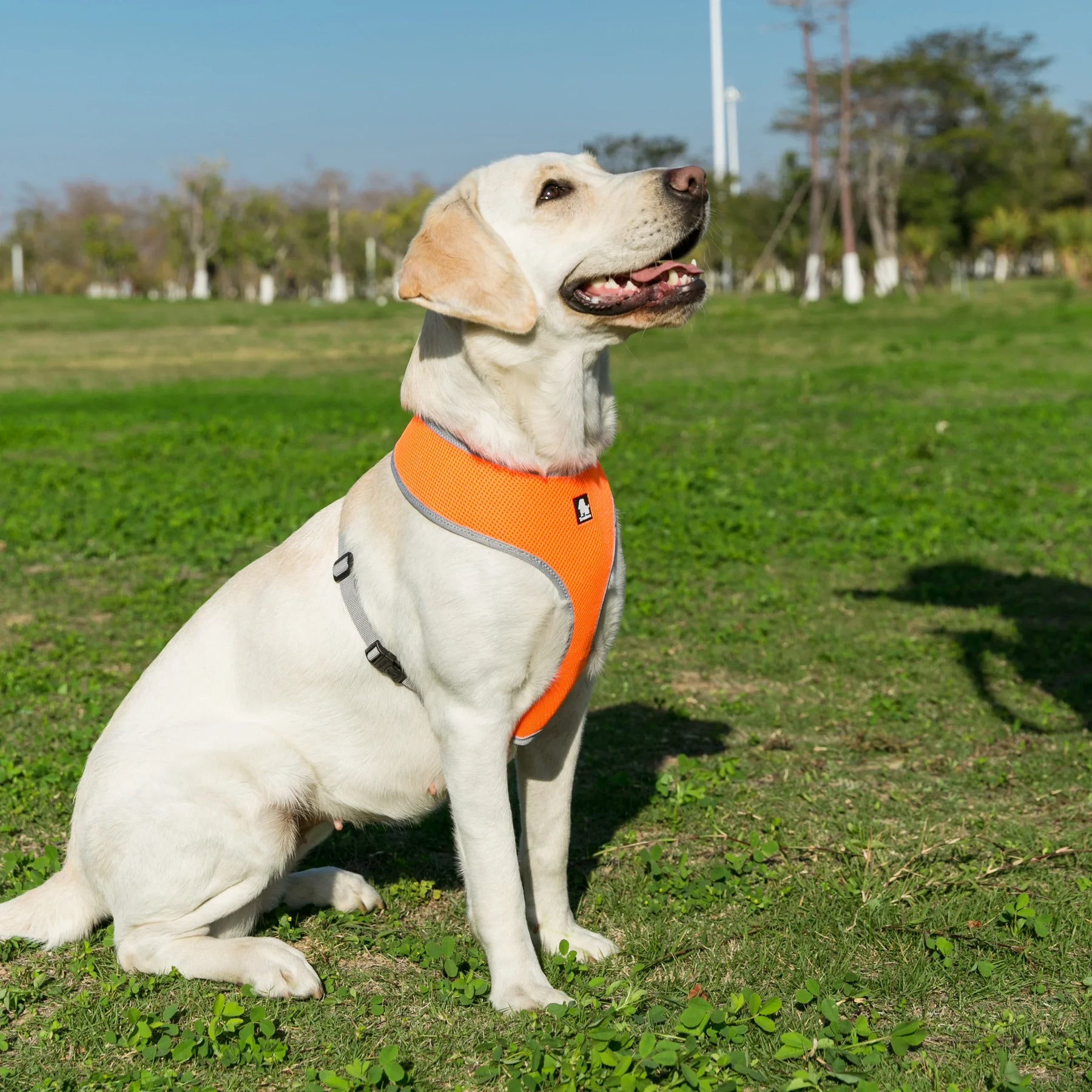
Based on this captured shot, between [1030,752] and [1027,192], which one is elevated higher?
[1027,192]

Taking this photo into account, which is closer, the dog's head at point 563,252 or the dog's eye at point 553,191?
the dog's head at point 563,252

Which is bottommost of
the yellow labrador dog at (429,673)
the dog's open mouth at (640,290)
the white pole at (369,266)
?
the yellow labrador dog at (429,673)

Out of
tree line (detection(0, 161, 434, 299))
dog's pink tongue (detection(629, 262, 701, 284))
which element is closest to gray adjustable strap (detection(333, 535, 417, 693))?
dog's pink tongue (detection(629, 262, 701, 284))

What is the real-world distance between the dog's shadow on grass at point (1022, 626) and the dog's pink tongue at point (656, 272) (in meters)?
3.15

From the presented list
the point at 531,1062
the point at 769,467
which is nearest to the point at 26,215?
the point at 769,467

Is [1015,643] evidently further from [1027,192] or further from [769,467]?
[1027,192]

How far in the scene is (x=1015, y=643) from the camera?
21.7ft

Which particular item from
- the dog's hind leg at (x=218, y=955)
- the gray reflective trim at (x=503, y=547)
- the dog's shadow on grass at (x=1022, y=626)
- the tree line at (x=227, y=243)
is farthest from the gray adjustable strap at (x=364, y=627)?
the tree line at (x=227, y=243)

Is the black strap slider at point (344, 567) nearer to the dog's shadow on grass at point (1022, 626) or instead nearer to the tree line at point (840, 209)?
the dog's shadow on grass at point (1022, 626)

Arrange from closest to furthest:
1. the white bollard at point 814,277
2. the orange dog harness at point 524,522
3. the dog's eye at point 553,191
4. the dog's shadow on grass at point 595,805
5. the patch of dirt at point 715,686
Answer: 1. the orange dog harness at point 524,522
2. the dog's eye at point 553,191
3. the dog's shadow on grass at point 595,805
4. the patch of dirt at point 715,686
5. the white bollard at point 814,277

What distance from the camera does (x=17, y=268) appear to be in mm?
104500

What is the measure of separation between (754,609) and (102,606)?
406 cm

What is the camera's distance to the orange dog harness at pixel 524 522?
127 inches

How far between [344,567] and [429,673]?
41 cm
